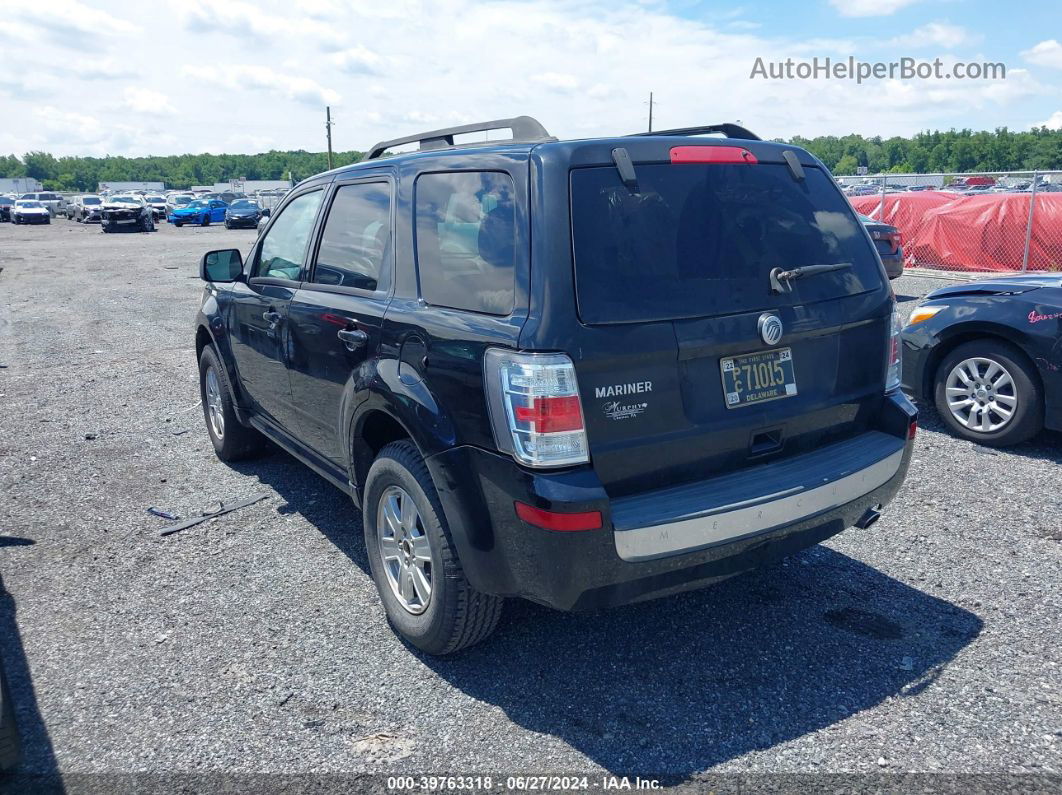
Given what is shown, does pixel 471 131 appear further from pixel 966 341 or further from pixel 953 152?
pixel 953 152

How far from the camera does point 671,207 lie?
3105 mm

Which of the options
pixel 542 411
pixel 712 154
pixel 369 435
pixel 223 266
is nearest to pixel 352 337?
pixel 369 435

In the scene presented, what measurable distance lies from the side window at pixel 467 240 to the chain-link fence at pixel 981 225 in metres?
13.3

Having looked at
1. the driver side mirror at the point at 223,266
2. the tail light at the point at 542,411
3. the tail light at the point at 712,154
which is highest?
the tail light at the point at 712,154

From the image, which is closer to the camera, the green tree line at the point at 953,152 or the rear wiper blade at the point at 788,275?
the rear wiper blade at the point at 788,275

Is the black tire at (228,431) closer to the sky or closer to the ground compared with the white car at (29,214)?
closer to the ground

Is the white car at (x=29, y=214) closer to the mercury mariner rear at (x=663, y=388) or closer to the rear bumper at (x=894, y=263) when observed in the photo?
the rear bumper at (x=894, y=263)

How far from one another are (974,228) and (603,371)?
1550 cm

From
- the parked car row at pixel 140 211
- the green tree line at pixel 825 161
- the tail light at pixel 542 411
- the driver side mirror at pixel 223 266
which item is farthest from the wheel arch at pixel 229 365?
the green tree line at pixel 825 161

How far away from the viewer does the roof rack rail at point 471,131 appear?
3652mm

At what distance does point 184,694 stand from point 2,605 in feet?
4.63

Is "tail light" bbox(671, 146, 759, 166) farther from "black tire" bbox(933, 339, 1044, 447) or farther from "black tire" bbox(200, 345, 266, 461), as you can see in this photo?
"black tire" bbox(200, 345, 266, 461)

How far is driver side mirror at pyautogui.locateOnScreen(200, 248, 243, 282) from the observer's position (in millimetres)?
5402

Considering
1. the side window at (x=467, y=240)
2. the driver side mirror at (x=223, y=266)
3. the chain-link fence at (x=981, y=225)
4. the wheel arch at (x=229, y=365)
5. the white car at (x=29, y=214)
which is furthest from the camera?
the white car at (x=29, y=214)
